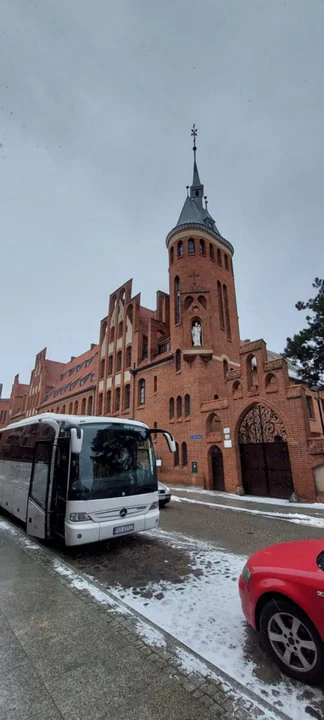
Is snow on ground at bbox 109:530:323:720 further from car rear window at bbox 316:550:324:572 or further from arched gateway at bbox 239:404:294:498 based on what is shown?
arched gateway at bbox 239:404:294:498

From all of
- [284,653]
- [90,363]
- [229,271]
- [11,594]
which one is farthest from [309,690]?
[90,363]

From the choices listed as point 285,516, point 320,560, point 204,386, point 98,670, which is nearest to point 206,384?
point 204,386

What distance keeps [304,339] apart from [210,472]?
8575 millimetres

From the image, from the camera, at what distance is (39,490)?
652 centimetres

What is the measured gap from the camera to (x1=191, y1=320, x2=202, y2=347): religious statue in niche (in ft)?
67.6

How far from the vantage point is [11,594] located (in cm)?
432

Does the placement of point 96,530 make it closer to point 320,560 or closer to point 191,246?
point 320,560

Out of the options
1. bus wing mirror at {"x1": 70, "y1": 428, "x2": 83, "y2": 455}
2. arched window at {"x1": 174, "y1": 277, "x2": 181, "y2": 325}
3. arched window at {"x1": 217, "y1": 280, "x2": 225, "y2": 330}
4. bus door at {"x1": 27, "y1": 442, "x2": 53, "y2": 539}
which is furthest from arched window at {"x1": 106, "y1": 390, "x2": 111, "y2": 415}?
bus wing mirror at {"x1": 70, "y1": 428, "x2": 83, "y2": 455}

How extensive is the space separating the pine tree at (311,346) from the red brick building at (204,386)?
1.50 m

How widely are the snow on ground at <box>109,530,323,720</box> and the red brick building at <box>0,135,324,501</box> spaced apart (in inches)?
366

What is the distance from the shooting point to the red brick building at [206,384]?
1406cm

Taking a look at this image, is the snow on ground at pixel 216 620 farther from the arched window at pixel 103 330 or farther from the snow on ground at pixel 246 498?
the arched window at pixel 103 330

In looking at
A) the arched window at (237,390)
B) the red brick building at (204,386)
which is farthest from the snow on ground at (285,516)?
the arched window at (237,390)

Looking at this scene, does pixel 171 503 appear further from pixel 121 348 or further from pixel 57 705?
pixel 121 348
